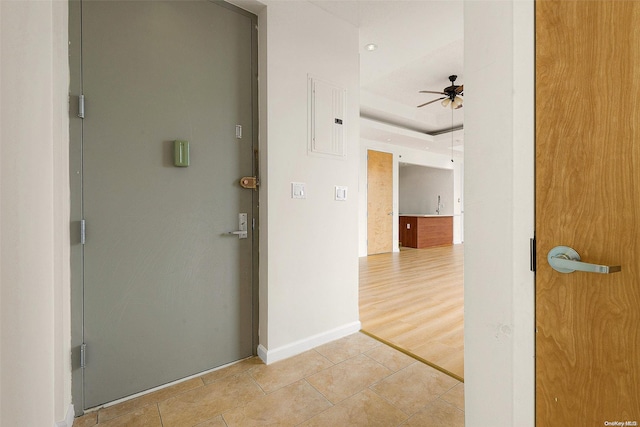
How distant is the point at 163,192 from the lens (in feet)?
5.88

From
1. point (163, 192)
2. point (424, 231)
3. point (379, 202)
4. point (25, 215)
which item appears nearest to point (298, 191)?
point (163, 192)

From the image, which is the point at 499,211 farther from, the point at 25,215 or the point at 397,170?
the point at 397,170

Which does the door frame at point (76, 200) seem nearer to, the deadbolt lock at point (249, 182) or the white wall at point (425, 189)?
the deadbolt lock at point (249, 182)

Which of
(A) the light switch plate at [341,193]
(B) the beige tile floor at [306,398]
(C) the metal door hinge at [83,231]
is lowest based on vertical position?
(B) the beige tile floor at [306,398]

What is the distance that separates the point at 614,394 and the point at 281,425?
1404 mm

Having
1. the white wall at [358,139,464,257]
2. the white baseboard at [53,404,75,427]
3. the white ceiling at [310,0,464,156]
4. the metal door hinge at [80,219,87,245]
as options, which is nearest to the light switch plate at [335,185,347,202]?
the white ceiling at [310,0,464,156]

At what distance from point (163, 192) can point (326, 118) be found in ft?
4.44

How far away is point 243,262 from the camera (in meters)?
2.10

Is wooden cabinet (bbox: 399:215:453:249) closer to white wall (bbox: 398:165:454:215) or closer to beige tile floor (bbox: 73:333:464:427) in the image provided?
white wall (bbox: 398:165:454:215)

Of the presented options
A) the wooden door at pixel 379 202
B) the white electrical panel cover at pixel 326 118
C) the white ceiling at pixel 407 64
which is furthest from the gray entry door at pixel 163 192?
the wooden door at pixel 379 202

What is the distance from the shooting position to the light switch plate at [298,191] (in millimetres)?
2178

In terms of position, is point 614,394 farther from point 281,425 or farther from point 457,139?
point 457,139

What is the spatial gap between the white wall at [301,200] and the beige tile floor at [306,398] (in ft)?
Result: 0.89

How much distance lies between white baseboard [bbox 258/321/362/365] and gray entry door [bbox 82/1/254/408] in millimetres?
166
